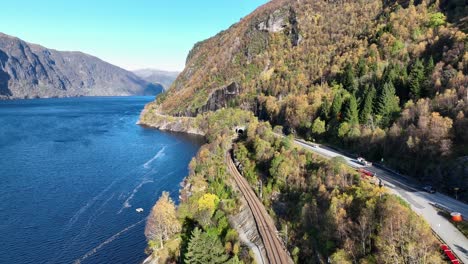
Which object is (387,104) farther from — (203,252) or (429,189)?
(203,252)

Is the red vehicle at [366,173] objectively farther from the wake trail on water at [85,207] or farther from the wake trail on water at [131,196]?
the wake trail on water at [85,207]

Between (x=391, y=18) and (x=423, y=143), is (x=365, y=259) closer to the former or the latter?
(x=423, y=143)

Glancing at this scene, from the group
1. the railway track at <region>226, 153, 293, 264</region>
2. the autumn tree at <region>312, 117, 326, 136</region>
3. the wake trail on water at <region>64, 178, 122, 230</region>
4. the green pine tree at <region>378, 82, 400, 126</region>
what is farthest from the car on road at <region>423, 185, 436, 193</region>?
the wake trail on water at <region>64, 178, 122, 230</region>

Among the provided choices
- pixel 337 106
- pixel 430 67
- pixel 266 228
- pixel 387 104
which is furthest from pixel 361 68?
pixel 266 228

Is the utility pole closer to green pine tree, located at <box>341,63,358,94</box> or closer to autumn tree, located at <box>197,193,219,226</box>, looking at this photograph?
autumn tree, located at <box>197,193,219,226</box>

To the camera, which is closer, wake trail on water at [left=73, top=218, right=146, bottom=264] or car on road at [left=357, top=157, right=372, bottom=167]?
wake trail on water at [left=73, top=218, right=146, bottom=264]
